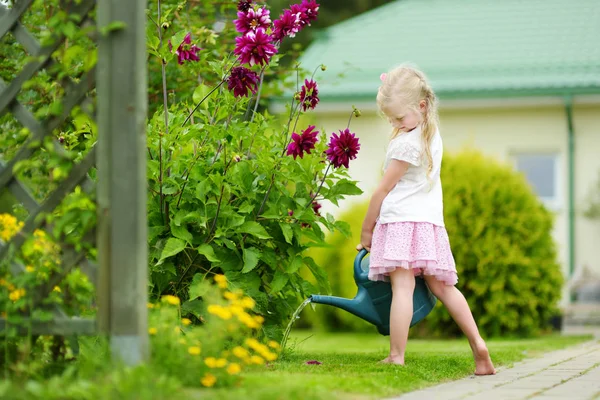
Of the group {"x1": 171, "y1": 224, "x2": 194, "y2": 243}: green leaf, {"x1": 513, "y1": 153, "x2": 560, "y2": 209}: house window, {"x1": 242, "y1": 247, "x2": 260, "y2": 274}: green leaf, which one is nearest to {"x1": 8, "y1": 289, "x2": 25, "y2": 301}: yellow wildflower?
{"x1": 171, "y1": 224, "x2": 194, "y2": 243}: green leaf

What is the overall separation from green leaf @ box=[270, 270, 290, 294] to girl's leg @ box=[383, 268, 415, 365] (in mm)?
525

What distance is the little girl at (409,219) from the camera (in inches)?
165

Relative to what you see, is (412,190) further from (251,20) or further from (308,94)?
(251,20)

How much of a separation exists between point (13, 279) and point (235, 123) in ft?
5.37

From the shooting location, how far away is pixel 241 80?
4.32 metres

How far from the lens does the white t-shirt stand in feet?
13.9

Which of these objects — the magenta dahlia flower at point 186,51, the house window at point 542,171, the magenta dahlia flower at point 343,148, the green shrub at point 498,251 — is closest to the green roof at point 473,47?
the house window at point 542,171

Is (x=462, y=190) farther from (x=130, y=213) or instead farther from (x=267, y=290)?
(x=130, y=213)

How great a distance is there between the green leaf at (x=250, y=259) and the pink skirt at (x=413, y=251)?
540 mm

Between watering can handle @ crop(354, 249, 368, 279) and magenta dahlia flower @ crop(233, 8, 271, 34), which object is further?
watering can handle @ crop(354, 249, 368, 279)

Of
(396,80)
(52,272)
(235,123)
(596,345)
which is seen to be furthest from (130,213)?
(596,345)

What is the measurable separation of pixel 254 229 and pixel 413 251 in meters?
0.74

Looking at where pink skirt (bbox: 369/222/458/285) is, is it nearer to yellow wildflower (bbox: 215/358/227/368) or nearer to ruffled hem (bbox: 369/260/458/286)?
ruffled hem (bbox: 369/260/458/286)

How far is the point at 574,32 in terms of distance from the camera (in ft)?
44.2
